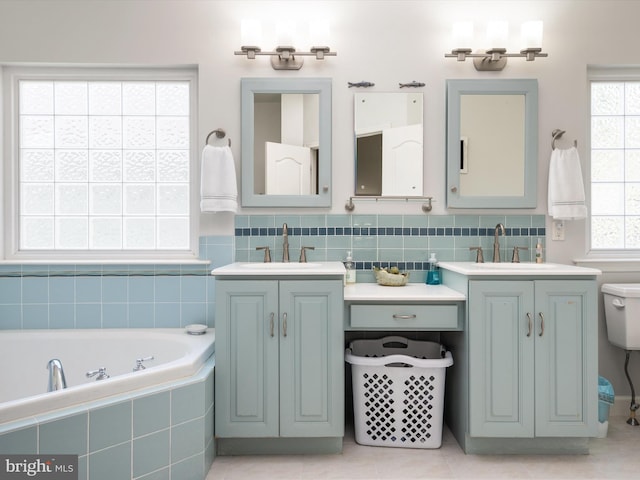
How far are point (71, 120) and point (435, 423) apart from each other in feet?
8.65

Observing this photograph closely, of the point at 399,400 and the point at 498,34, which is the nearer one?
the point at 399,400

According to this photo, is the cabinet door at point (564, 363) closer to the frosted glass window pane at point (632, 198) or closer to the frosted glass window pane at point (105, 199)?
the frosted glass window pane at point (632, 198)

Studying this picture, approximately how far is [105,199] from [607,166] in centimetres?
304

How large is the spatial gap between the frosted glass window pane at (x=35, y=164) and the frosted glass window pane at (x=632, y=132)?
347 cm

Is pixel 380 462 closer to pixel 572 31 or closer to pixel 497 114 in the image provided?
pixel 497 114

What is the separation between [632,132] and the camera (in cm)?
267

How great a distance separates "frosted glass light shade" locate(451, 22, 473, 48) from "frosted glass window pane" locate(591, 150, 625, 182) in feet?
3.42

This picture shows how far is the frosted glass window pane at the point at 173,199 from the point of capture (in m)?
2.62

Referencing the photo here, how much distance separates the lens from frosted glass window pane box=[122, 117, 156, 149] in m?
2.60

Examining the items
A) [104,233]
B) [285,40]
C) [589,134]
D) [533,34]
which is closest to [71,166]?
[104,233]

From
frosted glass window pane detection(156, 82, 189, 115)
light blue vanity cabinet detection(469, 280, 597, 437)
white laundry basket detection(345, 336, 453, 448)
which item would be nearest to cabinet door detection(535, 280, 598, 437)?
light blue vanity cabinet detection(469, 280, 597, 437)

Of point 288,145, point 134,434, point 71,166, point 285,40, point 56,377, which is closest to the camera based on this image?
point 134,434

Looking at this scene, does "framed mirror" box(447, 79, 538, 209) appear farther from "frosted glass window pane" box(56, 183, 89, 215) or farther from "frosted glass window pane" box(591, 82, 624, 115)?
"frosted glass window pane" box(56, 183, 89, 215)

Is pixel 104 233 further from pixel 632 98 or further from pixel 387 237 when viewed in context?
pixel 632 98
